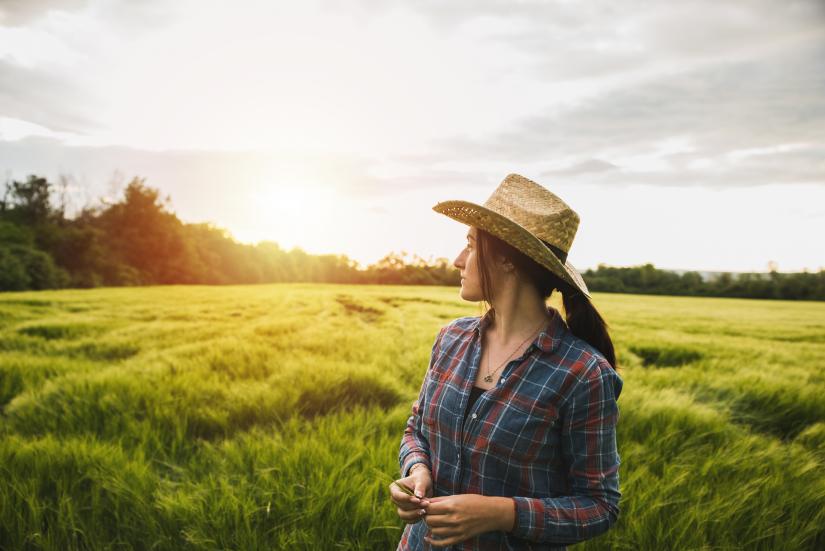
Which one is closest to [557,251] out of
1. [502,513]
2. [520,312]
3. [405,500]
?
[520,312]

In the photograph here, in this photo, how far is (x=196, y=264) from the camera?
161ft

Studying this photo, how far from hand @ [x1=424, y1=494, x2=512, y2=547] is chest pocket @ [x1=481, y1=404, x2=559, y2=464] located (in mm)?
165

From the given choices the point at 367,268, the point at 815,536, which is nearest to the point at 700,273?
the point at 367,268

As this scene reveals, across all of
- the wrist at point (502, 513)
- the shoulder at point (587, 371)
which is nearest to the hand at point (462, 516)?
the wrist at point (502, 513)

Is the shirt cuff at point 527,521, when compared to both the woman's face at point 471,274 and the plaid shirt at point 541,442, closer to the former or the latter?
the plaid shirt at point 541,442

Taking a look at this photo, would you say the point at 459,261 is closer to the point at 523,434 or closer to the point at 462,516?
the point at 523,434

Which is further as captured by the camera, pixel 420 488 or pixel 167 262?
pixel 167 262

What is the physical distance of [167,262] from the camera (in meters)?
46.0

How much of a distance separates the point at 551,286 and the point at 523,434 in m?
0.56

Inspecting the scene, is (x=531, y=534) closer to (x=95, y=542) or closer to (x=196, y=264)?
(x=95, y=542)

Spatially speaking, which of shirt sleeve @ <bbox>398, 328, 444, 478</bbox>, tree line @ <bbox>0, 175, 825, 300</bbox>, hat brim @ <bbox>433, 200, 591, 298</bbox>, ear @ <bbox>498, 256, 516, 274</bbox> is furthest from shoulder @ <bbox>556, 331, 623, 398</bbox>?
tree line @ <bbox>0, 175, 825, 300</bbox>

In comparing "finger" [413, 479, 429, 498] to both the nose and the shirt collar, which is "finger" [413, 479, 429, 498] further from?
the nose

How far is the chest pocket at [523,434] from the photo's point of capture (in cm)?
149

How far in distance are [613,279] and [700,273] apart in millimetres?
6433
